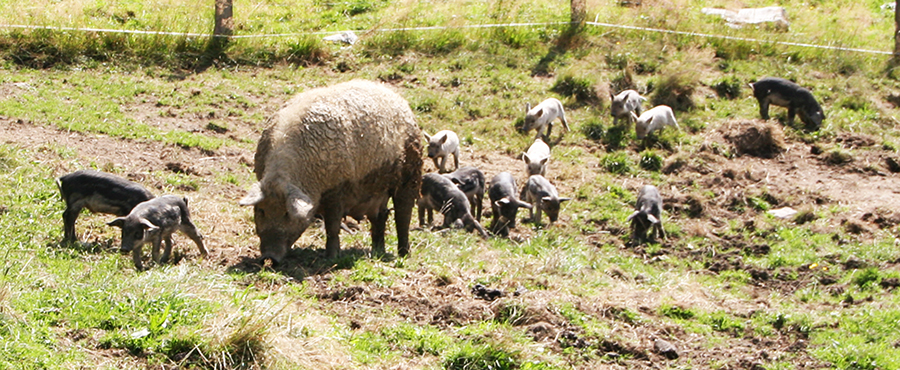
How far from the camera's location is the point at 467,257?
9.87 meters

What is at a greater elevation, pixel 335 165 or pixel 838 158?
pixel 335 165

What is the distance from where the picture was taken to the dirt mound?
49.1ft

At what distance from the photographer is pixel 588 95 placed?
1689 cm

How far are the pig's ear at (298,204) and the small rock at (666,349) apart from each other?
324cm

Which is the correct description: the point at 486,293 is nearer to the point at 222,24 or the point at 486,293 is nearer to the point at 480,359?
the point at 480,359

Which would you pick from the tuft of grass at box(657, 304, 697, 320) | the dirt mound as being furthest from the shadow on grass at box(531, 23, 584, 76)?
the tuft of grass at box(657, 304, 697, 320)

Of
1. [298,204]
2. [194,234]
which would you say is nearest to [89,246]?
[194,234]

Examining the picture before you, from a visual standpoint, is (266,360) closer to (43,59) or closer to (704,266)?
(704,266)

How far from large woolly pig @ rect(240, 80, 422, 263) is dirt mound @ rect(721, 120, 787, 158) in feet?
22.4

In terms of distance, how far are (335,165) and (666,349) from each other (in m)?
3.49

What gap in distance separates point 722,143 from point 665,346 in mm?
7981

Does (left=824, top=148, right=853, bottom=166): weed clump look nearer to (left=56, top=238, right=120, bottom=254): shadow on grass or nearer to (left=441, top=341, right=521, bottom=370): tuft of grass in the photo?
(left=441, top=341, right=521, bottom=370): tuft of grass

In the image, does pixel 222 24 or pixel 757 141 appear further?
pixel 222 24

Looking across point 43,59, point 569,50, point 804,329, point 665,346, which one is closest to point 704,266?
point 804,329
